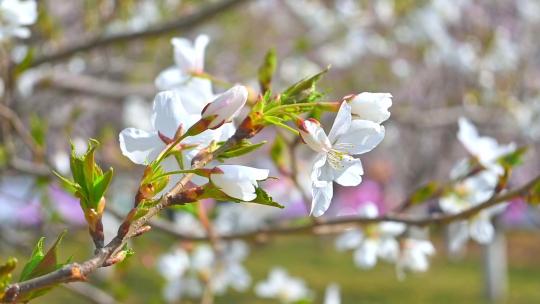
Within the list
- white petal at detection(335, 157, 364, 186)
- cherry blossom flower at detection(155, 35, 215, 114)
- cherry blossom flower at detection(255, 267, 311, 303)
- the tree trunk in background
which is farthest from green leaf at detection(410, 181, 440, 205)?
the tree trunk in background

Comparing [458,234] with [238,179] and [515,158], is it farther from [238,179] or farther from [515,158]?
[238,179]

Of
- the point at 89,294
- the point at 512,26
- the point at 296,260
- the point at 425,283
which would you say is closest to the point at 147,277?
the point at 296,260

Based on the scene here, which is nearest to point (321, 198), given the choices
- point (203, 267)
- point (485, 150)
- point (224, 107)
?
point (224, 107)

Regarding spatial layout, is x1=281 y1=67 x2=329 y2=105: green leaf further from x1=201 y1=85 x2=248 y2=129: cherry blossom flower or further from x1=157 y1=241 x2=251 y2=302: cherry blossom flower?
x1=157 y1=241 x2=251 y2=302: cherry blossom flower

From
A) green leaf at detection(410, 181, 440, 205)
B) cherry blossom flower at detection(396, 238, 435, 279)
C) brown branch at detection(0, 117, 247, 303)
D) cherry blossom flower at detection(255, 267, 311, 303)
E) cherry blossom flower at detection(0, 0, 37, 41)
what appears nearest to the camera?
brown branch at detection(0, 117, 247, 303)

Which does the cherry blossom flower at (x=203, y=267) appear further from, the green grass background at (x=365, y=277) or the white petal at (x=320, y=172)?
the green grass background at (x=365, y=277)

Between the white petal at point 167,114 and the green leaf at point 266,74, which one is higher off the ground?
the green leaf at point 266,74

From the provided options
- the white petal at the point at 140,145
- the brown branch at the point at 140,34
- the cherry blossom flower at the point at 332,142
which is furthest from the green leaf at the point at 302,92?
the brown branch at the point at 140,34
